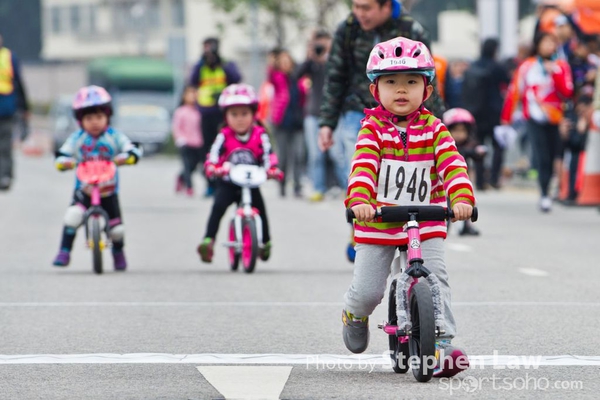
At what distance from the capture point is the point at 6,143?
2159cm

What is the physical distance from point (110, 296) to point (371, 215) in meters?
4.14

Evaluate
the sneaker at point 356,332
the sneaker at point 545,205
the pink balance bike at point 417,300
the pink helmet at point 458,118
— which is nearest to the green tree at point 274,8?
the sneaker at point 545,205

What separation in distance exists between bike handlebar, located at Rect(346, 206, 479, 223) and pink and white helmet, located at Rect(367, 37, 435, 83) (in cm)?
64

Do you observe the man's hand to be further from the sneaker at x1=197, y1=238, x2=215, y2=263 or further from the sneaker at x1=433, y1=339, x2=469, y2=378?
the sneaker at x1=433, y1=339, x2=469, y2=378

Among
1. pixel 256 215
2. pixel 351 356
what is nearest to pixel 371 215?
pixel 351 356

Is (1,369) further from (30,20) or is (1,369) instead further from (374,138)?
(30,20)

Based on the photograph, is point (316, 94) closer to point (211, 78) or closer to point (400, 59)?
point (211, 78)

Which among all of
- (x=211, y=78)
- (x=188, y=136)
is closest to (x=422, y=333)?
(x=211, y=78)

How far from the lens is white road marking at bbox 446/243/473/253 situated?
538 inches

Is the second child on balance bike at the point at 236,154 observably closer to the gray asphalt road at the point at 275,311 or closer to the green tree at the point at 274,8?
the gray asphalt road at the point at 275,311

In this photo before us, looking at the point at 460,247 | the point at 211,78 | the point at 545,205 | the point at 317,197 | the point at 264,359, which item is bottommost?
the point at 317,197

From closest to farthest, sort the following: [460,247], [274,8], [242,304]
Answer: [242,304]
[460,247]
[274,8]

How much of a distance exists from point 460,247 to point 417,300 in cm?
757

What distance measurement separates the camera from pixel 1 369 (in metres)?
7.16
